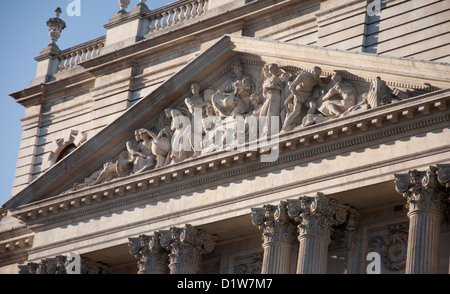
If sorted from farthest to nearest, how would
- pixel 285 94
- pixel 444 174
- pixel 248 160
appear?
pixel 285 94 < pixel 248 160 < pixel 444 174

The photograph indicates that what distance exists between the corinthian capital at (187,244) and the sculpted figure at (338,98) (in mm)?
5441

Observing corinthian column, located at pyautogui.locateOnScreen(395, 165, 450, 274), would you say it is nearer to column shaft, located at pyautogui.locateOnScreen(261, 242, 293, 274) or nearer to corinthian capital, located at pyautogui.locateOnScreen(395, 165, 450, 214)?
corinthian capital, located at pyautogui.locateOnScreen(395, 165, 450, 214)

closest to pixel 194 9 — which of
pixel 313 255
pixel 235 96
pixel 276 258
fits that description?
pixel 235 96

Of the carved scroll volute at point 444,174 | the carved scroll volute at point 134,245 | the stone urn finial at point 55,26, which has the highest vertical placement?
the stone urn finial at point 55,26

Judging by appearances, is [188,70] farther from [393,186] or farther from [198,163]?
[393,186]

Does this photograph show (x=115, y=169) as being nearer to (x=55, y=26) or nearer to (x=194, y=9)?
(x=194, y=9)

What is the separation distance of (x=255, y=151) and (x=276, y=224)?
226 centimetres

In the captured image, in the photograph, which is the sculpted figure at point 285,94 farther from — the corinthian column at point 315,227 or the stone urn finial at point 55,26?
the stone urn finial at point 55,26

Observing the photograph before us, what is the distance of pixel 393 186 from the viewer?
106 feet

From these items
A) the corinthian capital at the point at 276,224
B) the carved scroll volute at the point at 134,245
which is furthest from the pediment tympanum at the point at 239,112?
the carved scroll volute at the point at 134,245

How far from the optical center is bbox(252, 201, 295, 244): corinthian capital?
34000 mm

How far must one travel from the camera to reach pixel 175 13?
1710 inches

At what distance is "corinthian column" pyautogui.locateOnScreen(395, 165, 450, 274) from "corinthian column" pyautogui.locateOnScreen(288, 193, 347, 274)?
93.8 inches

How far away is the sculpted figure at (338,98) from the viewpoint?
33656 millimetres
